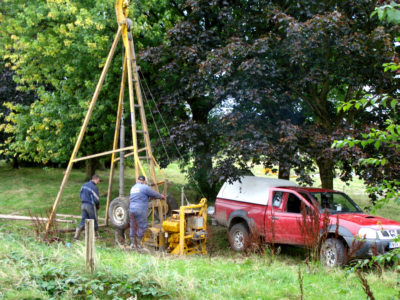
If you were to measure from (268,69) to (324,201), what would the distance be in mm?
3664

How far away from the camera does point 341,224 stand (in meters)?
9.02

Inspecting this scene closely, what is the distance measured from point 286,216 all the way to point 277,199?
63 cm

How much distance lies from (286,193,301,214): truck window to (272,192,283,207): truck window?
0.22 m

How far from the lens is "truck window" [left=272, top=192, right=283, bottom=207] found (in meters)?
10.7

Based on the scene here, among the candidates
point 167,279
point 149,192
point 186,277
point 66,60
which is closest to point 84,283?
point 167,279

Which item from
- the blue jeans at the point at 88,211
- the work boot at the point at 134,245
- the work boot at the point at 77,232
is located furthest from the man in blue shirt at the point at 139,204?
the work boot at the point at 77,232

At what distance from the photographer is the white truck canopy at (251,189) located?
1116cm

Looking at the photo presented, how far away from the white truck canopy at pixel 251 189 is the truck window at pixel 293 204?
62cm

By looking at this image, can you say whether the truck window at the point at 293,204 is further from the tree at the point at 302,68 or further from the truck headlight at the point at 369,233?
the truck headlight at the point at 369,233

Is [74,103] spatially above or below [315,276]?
above

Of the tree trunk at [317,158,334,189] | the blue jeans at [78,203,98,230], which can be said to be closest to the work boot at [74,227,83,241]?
the blue jeans at [78,203,98,230]

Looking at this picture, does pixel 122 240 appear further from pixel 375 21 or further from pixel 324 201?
pixel 375 21

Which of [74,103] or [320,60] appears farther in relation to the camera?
[74,103]

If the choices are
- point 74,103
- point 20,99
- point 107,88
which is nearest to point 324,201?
point 107,88
